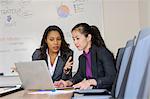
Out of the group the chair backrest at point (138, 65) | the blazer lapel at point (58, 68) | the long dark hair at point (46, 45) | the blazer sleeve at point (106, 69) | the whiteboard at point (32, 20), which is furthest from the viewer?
the whiteboard at point (32, 20)

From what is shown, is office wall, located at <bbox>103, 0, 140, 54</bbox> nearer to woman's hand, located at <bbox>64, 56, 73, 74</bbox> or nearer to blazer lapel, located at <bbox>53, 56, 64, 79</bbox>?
woman's hand, located at <bbox>64, 56, 73, 74</bbox>

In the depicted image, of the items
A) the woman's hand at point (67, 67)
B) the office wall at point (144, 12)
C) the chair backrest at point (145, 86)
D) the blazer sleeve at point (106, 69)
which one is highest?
the office wall at point (144, 12)

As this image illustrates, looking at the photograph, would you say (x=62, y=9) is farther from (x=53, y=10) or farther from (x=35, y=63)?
(x=35, y=63)

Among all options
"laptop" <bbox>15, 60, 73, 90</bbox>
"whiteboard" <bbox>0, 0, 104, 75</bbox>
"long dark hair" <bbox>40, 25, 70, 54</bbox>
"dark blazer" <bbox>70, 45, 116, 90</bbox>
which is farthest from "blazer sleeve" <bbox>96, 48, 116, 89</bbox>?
"whiteboard" <bbox>0, 0, 104, 75</bbox>

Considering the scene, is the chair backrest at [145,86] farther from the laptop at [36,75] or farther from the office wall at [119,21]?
the office wall at [119,21]

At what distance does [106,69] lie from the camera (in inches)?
79.0

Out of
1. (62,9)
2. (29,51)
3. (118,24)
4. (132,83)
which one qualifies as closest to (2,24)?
(29,51)

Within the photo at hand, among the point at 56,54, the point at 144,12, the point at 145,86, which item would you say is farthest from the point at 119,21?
the point at 145,86

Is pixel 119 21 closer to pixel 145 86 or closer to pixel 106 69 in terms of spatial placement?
pixel 106 69

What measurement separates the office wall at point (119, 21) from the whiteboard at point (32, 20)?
98mm

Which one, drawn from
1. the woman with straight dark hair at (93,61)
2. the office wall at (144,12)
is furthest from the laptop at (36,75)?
the office wall at (144,12)

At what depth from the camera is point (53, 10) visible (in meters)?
3.47

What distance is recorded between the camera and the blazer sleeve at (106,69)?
188 cm

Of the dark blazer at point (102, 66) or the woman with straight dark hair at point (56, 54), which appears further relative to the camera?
the woman with straight dark hair at point (56, 54)
